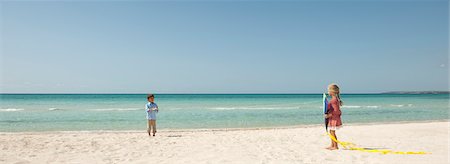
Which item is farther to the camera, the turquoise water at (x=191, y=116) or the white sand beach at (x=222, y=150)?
the turquoise water at (x=191, y=116)

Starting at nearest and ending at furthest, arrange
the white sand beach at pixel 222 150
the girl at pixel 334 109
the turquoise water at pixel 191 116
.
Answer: the white sand beach at pixel 222 150 < the girl at pixel 334 109 < the turquoise water at pixel 191 116

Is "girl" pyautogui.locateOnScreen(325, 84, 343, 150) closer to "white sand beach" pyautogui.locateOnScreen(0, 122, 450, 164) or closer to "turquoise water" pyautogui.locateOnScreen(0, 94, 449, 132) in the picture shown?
"white sand beach" pyautogui.locateOnScreen(0, 122, 450, 164)

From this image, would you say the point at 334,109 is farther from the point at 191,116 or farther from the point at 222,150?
the point at 191,116

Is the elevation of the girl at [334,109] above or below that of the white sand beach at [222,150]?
above

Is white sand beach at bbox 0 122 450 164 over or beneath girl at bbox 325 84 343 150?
beneath

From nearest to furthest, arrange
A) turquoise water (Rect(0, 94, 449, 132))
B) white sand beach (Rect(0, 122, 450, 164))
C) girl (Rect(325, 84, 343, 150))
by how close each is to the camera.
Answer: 1. white sand beach (Rect(0, 122, 450, 164))
2. girl (Rect(325, 84, 343, 150))
3. turquoise water (Rect(0, 94, 449, 132))

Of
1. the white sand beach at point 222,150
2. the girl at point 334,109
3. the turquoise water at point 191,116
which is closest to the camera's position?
the white sand beach at point 222,150

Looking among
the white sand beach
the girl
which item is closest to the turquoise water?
the white sand beach

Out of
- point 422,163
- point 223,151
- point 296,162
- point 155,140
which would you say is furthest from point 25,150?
point 422,163

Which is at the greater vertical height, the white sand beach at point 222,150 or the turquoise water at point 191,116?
the turquoise water at point 191,116

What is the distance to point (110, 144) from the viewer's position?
9.37 meters

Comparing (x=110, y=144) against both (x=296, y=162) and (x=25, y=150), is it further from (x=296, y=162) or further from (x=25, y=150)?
(x=296, y=162)

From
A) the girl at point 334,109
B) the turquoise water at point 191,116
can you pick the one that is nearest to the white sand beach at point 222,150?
the girl at point 334,109

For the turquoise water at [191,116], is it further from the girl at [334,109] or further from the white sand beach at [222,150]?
the girl at [334,109]
